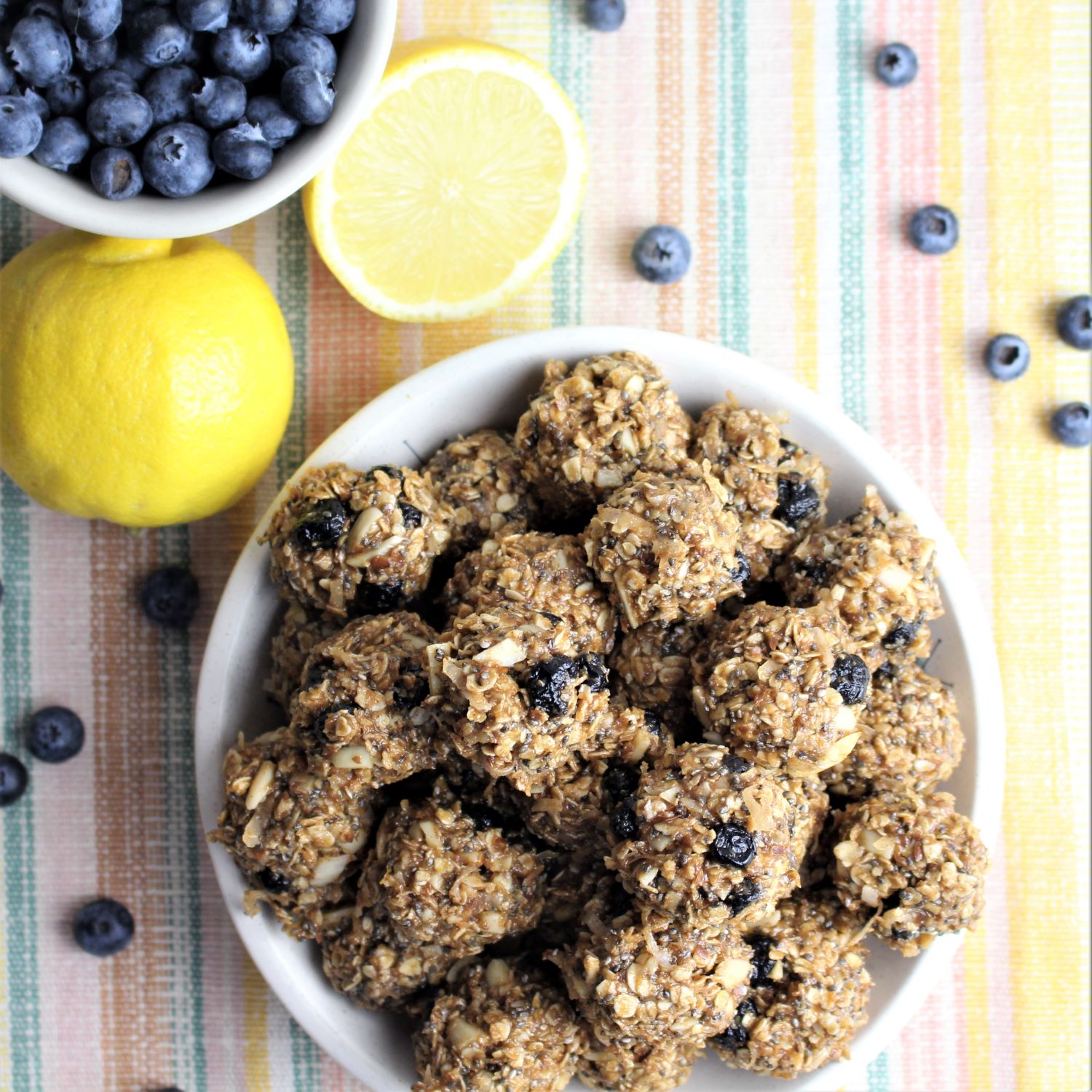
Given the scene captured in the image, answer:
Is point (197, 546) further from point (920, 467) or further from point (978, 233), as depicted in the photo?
point (978, 233)

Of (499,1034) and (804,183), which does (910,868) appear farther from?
(804,183)

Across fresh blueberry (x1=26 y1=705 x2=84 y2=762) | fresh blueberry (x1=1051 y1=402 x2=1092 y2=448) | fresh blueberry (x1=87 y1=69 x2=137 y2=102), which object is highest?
fresh blueberry (x1=87 y1=69 x2=137 y2=102)

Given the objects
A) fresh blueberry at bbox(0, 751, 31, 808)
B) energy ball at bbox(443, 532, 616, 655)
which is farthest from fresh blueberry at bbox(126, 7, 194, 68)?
fresh blueberry at bbox(0, 751, 31, 808)

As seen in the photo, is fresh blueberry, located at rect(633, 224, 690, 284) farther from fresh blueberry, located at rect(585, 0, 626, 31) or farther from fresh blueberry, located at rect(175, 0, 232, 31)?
fresh blueberry, located at rect(175, 0, 232, 31)

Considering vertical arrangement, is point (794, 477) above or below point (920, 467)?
above

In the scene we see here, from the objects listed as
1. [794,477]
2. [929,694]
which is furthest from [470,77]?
[929,694]
